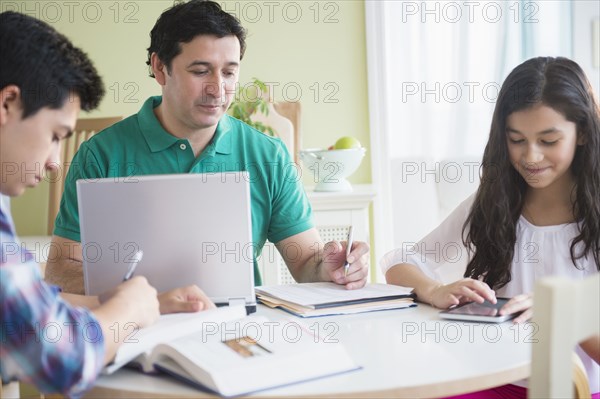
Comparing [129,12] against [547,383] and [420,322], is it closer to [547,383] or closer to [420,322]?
[420,322]

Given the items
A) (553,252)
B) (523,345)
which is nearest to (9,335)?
(523,345)

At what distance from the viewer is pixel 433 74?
11.6ft

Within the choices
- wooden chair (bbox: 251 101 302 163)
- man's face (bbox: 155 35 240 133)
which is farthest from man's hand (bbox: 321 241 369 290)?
wooden chair (bbox: 251 101 302 163)

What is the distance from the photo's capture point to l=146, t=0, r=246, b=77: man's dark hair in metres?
1.84

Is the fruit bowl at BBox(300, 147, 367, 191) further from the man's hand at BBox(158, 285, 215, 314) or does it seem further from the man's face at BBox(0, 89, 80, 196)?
the man's face at BBox(0, 89, 80, 196)

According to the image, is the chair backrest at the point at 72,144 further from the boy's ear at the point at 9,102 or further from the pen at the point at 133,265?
the boy's ear at the point at 9,102

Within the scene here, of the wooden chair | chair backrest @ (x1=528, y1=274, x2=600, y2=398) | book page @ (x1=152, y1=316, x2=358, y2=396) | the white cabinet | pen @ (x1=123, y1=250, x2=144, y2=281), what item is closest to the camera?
chair backrest @ (x1=528, y1=274, x2=600, y2=398)

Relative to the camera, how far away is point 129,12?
11.0 ft

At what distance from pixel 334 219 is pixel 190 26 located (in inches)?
55.8

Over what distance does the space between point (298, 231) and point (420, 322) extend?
0.63 m

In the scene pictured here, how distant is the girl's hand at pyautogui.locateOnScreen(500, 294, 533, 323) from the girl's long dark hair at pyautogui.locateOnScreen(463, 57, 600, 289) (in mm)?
316

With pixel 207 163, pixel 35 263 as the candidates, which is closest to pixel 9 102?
pixel 35 263

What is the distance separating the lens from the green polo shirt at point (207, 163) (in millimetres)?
1852

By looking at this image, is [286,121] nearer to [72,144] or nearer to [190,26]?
[72,144]
